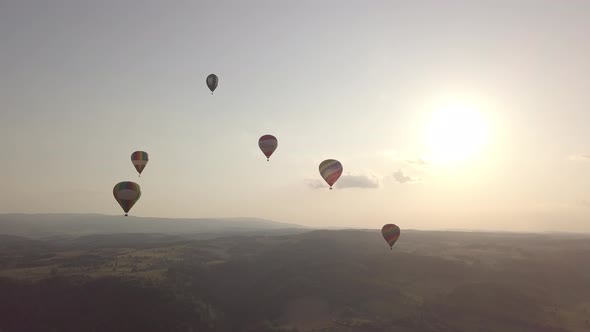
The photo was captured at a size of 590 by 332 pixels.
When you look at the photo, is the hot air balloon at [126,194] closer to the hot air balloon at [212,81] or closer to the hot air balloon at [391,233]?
the hot air balloon at [212,81]

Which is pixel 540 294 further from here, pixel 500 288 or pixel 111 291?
pixel 111 291

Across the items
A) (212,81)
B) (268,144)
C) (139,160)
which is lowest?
(139,160)

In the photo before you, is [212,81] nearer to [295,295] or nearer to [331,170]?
[331,170]

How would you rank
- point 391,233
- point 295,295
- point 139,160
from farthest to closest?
1. point 295,295
2. point 391,233
3. point 139,160

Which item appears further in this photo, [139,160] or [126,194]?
[139,160]

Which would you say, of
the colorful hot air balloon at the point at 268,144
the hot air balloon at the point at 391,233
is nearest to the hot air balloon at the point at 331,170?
the colorful hot air balloon at the point at 268,144

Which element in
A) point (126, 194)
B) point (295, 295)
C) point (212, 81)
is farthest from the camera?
point (295, 295)

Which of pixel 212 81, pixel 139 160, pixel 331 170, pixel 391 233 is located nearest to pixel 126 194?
pixel 139 160
